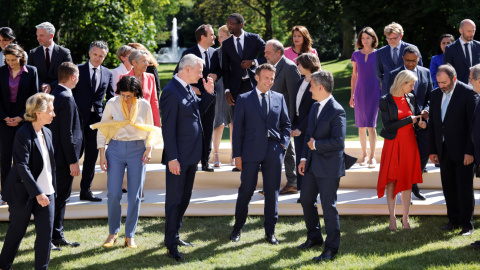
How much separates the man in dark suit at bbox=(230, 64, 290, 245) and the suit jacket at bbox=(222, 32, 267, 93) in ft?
6.72

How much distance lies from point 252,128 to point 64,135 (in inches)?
75.7

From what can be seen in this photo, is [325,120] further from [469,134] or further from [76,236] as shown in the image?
[76,236]

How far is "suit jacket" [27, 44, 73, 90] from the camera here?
8.56 metres

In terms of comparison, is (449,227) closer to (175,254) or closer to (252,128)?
(252,128)

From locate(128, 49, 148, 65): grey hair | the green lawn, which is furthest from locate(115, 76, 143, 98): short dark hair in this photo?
the green lawn

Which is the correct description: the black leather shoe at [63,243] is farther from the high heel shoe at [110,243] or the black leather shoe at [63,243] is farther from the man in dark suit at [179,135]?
the man in dark suit at [179,135]

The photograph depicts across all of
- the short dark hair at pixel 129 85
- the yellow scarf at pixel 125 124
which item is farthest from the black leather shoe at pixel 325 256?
the short dark hair at pixel 129 85

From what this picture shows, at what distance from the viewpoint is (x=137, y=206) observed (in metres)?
6.82

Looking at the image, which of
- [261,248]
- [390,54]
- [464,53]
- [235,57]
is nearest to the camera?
[261,248]

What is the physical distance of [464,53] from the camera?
9.03 metres

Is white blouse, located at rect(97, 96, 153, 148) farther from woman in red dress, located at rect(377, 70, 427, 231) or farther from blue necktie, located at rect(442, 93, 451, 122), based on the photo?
blue necktie, located at rect(442, 93, 451, 122)

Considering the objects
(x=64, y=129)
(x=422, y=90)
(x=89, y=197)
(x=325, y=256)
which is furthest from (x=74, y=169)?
(x=422, y=90)

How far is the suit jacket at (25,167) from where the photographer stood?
5637mm

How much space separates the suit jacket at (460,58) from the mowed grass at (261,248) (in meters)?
2.30
